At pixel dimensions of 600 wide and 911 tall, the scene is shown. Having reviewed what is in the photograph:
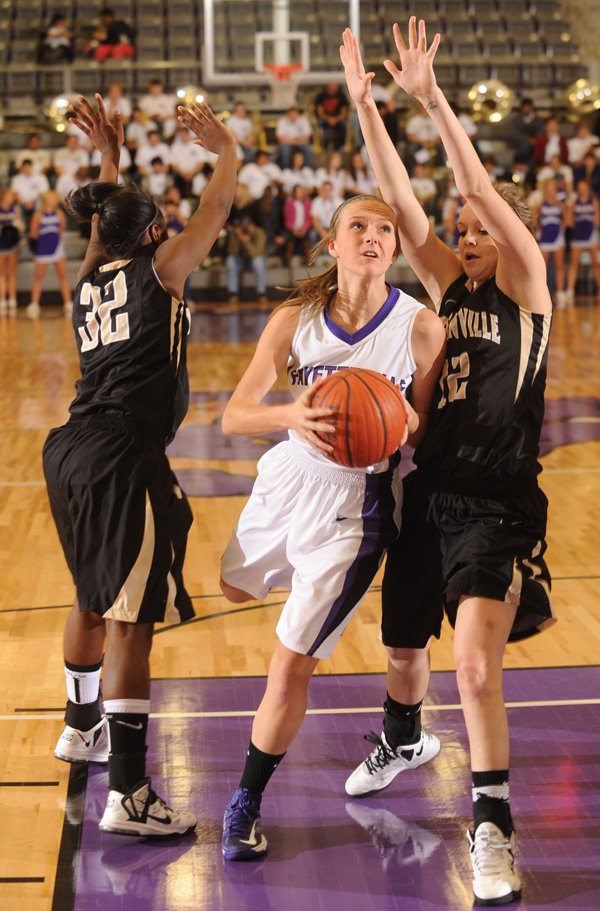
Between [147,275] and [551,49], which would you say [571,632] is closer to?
[147,275]

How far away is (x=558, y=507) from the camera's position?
7.26 m

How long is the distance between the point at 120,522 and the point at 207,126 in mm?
1275

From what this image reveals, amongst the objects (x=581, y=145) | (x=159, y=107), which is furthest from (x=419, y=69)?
(x=581, y=145)

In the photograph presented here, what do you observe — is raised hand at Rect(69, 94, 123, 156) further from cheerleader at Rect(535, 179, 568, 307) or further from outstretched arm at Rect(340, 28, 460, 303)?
cheerleader at Rect(535, 179, 568, 307)

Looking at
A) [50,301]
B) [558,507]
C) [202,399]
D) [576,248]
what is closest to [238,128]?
[50,301]

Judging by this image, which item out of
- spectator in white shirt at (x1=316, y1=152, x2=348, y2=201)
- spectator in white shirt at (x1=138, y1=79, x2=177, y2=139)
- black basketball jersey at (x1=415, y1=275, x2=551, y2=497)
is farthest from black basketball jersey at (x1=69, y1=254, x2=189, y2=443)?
spectator in white shirt at (x1=138, y1=79, x2=177, y2=139)

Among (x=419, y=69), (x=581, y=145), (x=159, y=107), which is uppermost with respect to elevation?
(x=159, y=107)

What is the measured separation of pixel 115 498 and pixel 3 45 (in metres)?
21.4

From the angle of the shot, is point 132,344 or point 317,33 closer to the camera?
point 132,344

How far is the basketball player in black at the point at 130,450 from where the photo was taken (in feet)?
11.6

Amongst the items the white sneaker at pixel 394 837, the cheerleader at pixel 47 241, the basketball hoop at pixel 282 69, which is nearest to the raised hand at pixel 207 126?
the white sneaker at pixel 394 837

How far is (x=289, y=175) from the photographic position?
1833 centimetres

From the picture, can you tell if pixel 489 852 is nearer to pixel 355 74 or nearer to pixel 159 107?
pixel 355 74

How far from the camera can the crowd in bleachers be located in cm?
1798
